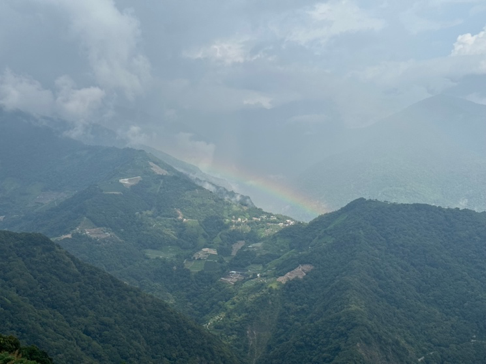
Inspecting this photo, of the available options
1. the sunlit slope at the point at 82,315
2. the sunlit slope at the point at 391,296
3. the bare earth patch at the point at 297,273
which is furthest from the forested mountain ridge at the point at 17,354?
the bare earth patch at the point at 297,273

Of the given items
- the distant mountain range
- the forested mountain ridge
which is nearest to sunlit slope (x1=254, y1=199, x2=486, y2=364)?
the distant mountain range

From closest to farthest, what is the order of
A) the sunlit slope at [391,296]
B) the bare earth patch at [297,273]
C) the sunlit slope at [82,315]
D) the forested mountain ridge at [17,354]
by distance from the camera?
the forested mountain ridge at [17,354] → the sunlit slope at [82,315] → the sunlit slope at [391,296] → the bare earth patch at [297,273]

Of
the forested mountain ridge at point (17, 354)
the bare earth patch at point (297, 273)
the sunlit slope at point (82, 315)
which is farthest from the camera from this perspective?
the bare earth patch at point (297, 273)

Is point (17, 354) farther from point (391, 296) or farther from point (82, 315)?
point (391, 296)

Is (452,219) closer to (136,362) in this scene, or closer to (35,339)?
(136,362)

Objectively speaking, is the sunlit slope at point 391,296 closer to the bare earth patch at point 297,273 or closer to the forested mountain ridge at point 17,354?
the bare earth patch at point 297,273

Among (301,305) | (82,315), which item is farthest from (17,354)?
(301,305)

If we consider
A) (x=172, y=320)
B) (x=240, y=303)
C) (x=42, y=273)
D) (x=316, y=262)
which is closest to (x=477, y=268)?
(x=316, y=262)
